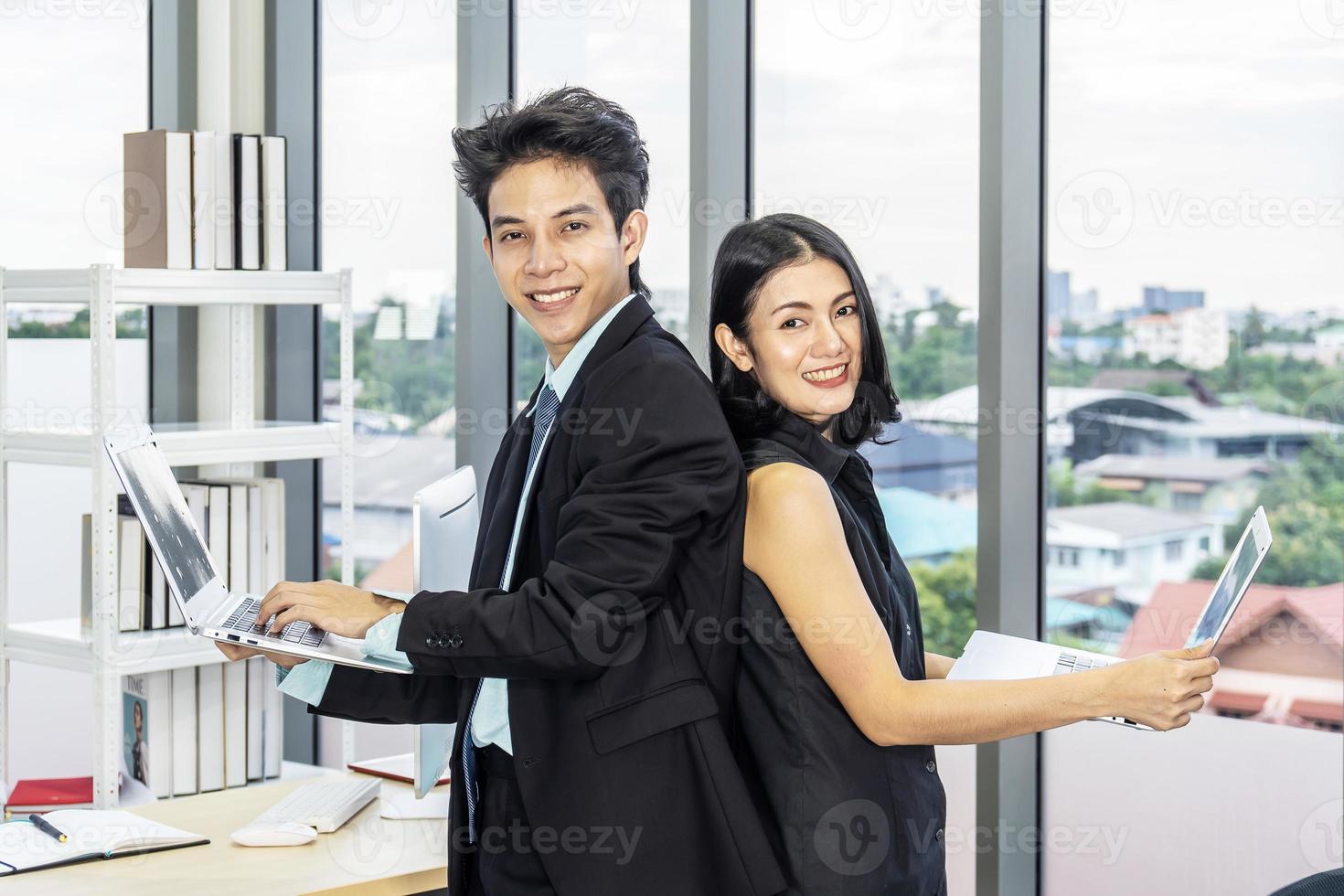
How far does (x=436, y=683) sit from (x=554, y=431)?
17.7 inches

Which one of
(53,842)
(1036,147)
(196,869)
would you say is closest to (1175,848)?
(1036,147)

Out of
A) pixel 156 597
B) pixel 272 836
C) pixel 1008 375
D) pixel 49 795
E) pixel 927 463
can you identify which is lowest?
pixel 49 795

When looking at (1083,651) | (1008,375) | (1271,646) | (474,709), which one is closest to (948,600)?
(1008,375)

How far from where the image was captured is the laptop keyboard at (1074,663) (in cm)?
165

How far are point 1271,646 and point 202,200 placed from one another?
7.72ft

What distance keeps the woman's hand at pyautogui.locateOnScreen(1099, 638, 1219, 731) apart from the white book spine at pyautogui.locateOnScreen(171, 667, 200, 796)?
222cm

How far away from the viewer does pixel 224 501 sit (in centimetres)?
299

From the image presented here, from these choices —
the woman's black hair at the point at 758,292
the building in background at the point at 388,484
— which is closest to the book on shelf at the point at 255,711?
the building in background at the point at 388,484

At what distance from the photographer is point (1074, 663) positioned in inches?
65.7

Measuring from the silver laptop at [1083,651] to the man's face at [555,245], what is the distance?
2.23 ft

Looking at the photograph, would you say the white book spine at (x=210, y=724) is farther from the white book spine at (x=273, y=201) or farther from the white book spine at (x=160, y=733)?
the white book spine at (x=273, y=201)

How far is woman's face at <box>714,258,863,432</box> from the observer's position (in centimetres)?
167

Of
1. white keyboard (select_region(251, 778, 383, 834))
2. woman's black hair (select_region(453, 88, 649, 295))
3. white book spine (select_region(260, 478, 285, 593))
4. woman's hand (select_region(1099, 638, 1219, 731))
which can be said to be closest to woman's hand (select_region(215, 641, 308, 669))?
white keyboard (select_region(251, 778, 383, 834))

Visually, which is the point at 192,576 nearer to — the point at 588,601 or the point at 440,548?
the point at 440,548
